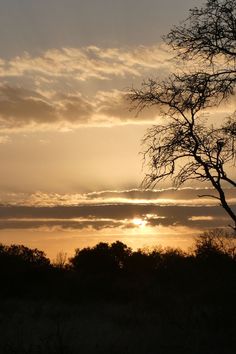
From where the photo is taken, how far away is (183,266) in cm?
4100

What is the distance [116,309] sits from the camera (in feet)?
93.8

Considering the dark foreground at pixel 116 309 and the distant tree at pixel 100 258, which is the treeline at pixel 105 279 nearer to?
the dark foreground at pixel 116 309

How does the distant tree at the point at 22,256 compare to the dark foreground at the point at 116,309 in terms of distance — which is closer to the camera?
the dark foreground at the point at 116,309

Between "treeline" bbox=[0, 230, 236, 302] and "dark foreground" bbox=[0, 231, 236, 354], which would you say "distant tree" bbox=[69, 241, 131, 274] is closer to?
"dark foreground" bbox=[0, 231, 236, 354]

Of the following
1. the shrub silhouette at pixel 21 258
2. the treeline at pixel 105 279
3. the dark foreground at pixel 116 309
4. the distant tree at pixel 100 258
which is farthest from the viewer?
the distant tree at pixel 100 258

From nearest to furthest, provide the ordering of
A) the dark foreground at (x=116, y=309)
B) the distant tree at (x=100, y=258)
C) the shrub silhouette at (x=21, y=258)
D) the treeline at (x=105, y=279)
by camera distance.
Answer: the dark foreground at (x=116, y=309), the treeline at (x=105, y=279), the shrub silhouette at (x=21, y=258), the distant tree at (x=100, y=258)

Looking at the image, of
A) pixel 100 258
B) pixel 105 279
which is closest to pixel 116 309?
pixel 105 279

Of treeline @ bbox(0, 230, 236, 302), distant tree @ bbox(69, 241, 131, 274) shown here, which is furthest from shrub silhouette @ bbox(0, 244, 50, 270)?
distant tree @ bbox(69, 241, 131, 274)

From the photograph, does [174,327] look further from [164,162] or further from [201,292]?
[164,162]

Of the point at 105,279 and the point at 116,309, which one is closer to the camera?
the point at 116,309

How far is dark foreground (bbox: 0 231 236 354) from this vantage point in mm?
16594

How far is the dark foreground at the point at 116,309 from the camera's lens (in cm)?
1659

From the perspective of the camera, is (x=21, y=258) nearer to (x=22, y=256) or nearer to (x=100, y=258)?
(x=22, y=256)

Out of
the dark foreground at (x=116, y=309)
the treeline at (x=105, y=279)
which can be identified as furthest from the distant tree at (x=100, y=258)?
the treeline at (x=105, y=279)
